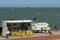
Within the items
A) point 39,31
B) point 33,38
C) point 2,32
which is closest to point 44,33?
point 39,31

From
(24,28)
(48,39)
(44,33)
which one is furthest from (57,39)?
(24,28)

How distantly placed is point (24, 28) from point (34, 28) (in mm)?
1227

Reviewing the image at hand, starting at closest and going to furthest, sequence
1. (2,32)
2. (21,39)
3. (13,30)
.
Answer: (21,39)
(2,32)
(13,30)

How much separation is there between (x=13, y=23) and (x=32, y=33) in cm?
274

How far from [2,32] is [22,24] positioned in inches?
150

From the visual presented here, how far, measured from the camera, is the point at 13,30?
95.5 ft

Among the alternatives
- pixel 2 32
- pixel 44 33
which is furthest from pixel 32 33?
pixel 2 32

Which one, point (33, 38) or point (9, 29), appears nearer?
point (33, 38)

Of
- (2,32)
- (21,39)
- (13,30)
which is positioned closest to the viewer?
(21,39)

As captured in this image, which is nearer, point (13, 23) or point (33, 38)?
point (33, 38)

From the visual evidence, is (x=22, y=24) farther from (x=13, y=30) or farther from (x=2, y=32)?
(x=2, y=32)

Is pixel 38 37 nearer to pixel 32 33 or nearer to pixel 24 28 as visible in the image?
pixel 32 33

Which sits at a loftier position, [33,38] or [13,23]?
[13,23]

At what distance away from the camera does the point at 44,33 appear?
28.4 meters
